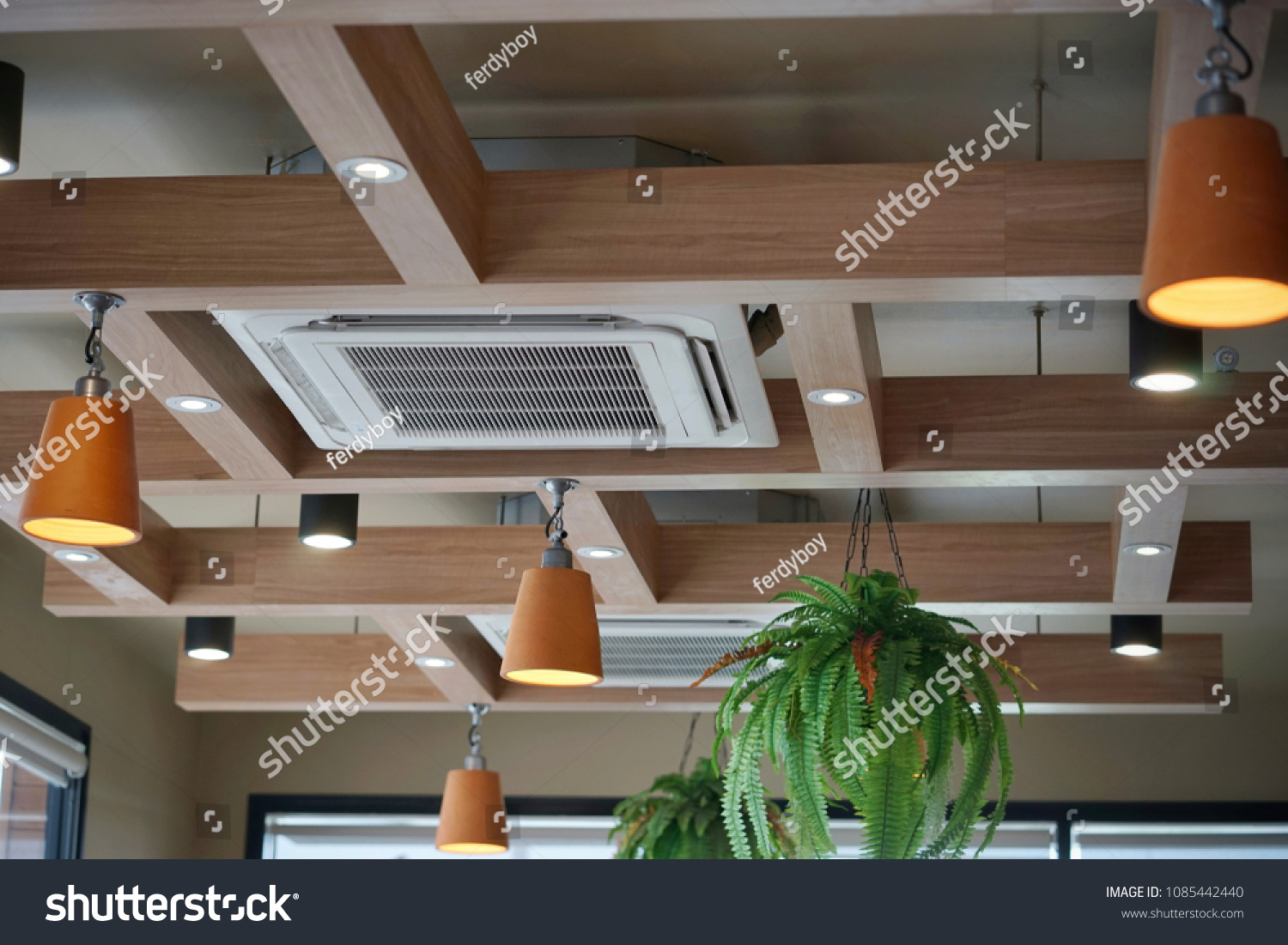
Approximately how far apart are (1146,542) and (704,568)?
1113mm

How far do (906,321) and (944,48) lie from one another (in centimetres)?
104

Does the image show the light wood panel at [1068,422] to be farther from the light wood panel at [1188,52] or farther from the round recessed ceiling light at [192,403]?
the round recessed ceiling light at [192,403]

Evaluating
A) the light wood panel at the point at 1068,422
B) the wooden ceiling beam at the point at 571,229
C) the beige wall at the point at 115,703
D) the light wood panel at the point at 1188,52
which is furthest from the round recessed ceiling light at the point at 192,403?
the beige wall at the point at 115,703

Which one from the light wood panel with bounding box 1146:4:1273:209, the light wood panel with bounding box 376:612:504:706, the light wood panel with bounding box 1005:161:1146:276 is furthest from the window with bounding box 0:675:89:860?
the light wood panel with bounding box 1146:4:1273:209

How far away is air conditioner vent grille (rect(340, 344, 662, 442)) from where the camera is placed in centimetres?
284

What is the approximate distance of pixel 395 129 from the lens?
6.86 ft

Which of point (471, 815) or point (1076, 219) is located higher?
point (1076, 219)

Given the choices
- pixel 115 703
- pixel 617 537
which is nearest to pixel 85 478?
pixel 617 537

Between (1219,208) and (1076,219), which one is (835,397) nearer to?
(1076,219)

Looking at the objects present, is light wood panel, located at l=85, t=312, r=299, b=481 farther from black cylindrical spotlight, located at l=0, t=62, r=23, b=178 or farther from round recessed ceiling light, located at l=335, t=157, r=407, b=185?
round recessed ceiling light, located at l=335, t=157, r=407, b=185

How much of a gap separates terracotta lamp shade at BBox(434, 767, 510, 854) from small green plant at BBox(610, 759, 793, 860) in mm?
978

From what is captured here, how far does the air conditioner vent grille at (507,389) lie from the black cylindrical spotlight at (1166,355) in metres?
0.87

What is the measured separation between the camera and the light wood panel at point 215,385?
2807 millimetres
